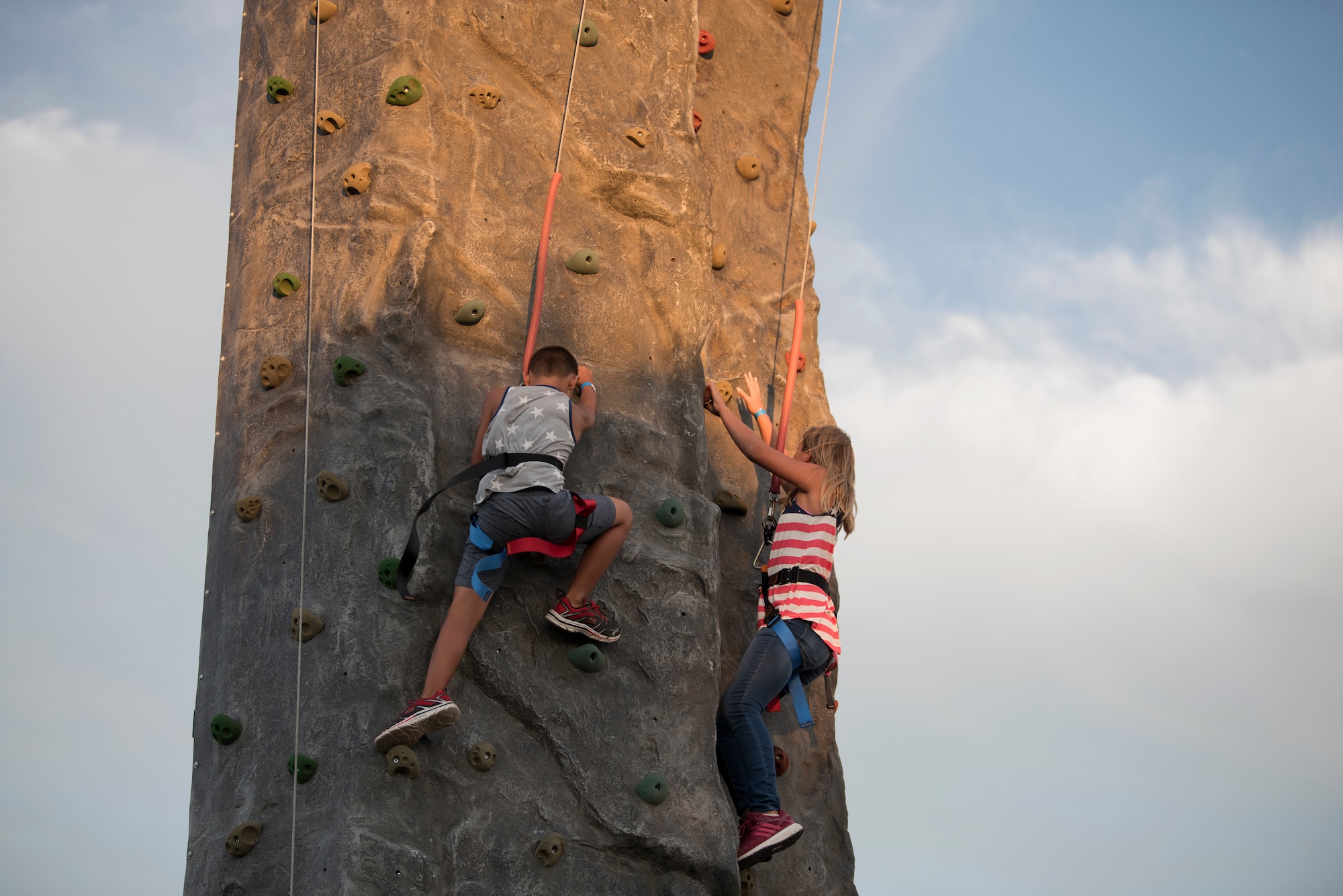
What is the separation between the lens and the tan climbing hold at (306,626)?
12.0 ft

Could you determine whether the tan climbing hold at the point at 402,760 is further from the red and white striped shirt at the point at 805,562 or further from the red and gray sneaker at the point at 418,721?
the red and white striped shirt at the point at 805,562

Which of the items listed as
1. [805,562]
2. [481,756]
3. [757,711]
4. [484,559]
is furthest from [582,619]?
[805,562]

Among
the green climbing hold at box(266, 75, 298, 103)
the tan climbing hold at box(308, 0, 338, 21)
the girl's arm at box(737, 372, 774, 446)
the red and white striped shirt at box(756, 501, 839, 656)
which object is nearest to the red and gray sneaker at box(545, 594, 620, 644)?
the red and white striped shirt at box(756, 501, 839, 656)

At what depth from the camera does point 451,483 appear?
141 inches

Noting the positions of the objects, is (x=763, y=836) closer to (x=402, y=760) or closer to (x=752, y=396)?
(x=402, y=760)

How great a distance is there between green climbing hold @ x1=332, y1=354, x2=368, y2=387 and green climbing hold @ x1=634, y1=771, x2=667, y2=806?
146 centimetres

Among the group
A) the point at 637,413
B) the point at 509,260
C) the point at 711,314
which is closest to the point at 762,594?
the point at 637,413

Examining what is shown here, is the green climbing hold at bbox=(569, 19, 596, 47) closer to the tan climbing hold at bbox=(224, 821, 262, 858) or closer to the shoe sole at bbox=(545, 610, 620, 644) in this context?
the shoe sole at bbox=(545, 610, 620, 644)

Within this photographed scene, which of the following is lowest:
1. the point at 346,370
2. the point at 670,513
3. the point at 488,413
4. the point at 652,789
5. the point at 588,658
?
the point at 652,789

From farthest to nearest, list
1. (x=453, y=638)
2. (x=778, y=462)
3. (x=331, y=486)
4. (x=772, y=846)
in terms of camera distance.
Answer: (x=778, y=462) < (x=772, y=846) < (x=331, y=486) < (x=453, y=638)

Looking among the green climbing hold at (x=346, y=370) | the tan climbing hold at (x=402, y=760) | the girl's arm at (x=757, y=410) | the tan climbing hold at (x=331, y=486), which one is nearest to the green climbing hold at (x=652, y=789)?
the tan climbing hold at (x=402, y=760)

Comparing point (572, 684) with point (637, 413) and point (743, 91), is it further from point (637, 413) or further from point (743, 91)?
point (743, 91)

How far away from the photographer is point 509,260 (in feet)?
14.0

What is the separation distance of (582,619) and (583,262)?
1.23 metres
